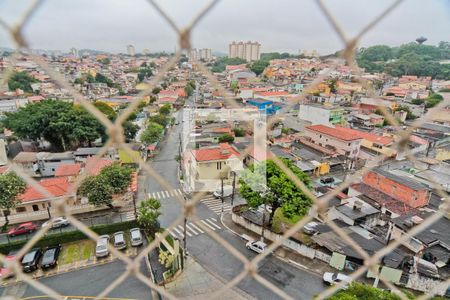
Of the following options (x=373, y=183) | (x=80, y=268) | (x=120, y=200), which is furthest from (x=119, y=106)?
(x=373, y=183)

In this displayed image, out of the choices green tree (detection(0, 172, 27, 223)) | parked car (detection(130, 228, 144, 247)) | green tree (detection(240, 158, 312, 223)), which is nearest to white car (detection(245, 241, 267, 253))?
green tree (detection(240, 158, 312, 223))

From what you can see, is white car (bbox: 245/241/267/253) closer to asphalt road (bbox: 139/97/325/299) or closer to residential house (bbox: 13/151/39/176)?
asphalt road (bbox: 139/97/325/299)

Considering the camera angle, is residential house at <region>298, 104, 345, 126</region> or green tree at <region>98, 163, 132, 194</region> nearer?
green tree at <region>98, 163, 132, 194</region>

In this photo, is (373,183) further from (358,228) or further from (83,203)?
(83,203)

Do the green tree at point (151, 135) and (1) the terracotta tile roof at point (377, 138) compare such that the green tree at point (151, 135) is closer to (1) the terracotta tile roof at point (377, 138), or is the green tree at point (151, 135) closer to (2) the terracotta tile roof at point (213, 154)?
(2) the terracotta tile roof at point (213, 154)

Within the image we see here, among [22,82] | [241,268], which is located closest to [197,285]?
[241,268]

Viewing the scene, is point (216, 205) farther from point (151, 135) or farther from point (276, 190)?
point (151, 135)
